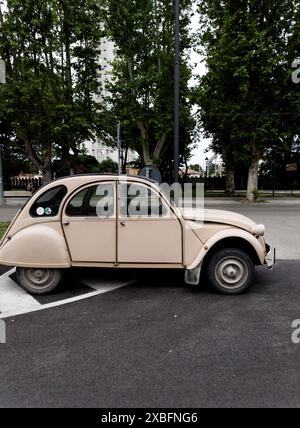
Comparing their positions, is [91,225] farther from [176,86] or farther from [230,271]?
[176,86]

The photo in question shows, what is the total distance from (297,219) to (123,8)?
16161mm

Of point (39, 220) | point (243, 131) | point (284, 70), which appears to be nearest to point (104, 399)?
point (39, 220)

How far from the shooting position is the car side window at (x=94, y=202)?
485 centimetres

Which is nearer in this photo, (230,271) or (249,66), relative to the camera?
(230,271)

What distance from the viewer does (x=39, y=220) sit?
484cm

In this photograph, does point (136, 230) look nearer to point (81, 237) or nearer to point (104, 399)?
point (81, 237)

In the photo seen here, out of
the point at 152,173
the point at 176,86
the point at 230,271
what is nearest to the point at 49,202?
the point at 230,271

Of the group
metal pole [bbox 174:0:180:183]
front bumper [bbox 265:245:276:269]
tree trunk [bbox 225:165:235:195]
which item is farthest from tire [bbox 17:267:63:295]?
tree trunk [bbox 225:165:235:195]

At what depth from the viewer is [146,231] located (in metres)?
4.80

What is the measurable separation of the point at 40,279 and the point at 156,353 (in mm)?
2464

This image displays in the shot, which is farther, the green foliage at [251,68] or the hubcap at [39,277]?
the green foliage at [251,68]

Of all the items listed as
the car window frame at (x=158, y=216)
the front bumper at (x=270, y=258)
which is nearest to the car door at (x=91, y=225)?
the car window frame at (x=158, y=216)

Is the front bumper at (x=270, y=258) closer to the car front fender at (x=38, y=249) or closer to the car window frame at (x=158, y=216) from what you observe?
the car window frame at (x=158, y=216)

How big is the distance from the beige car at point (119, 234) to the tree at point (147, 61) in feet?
55.4
